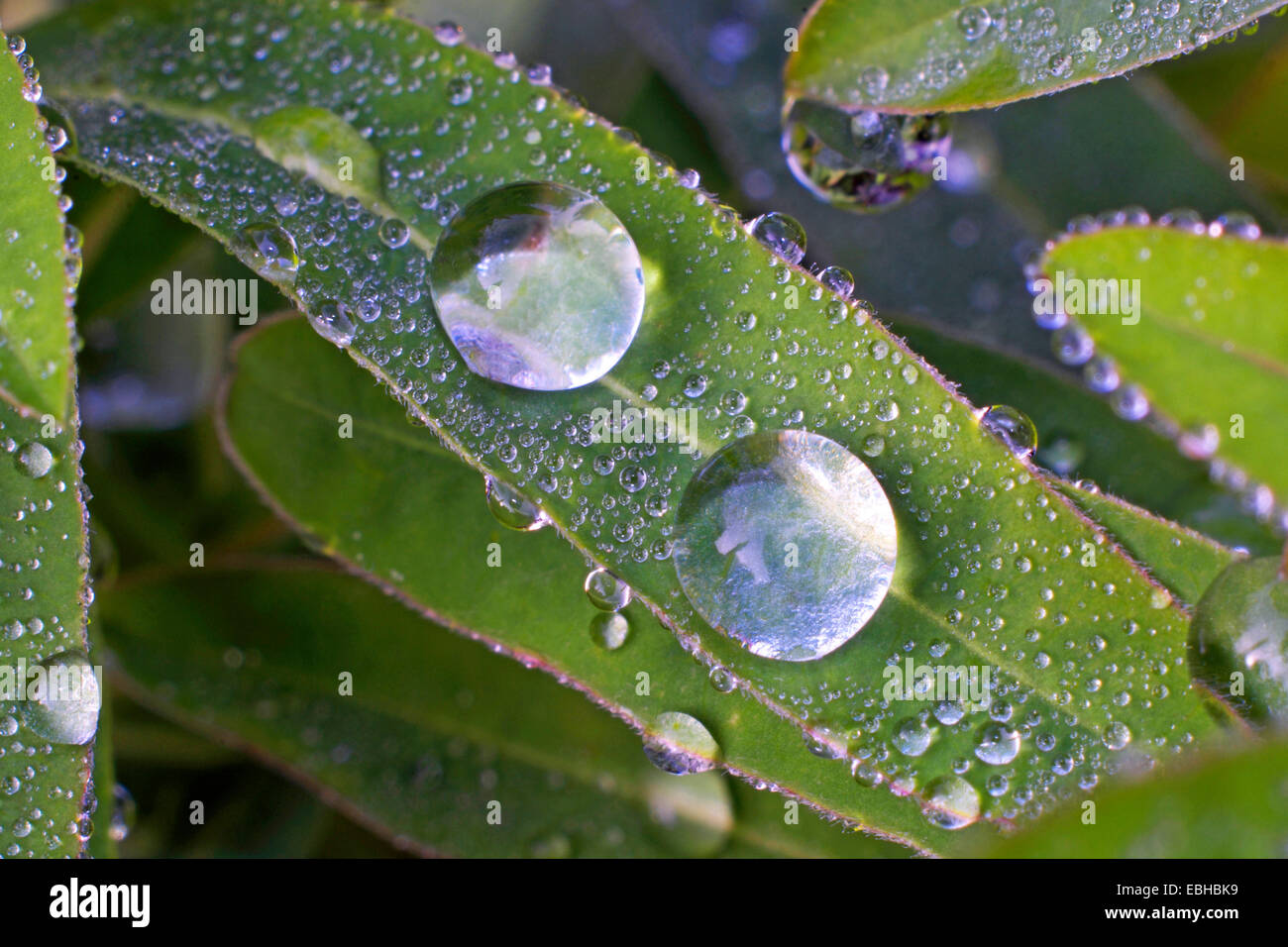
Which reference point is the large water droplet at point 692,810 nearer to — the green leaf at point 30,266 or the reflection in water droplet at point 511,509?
the reflection in water droplet at point 511,509

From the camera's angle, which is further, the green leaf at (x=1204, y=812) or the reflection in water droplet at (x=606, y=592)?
the reflection in water droplet at (x=606, y=592)

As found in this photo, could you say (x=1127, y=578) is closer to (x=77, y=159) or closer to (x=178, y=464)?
(x=77, y=159)

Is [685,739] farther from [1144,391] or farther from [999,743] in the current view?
[1144,391]

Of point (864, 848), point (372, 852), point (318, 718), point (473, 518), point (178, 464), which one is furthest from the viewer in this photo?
point (178, 464)

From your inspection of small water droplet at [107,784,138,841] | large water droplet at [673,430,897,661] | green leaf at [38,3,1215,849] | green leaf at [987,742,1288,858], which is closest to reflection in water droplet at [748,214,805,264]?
green leaf at [38,3,1215,849]

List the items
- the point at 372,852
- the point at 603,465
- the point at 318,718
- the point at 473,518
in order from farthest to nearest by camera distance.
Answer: the point at 372,852 < the point at 318,718 < the point at 473,518 < the point at 603,465

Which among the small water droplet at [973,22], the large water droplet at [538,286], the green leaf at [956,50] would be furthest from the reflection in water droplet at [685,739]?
the small water droplet at [973,22]

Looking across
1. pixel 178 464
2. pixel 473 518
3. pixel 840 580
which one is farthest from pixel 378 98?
pixel 178 464
